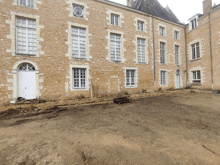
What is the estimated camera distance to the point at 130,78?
33.4ft

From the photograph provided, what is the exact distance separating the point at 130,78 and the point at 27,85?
29.6 ft

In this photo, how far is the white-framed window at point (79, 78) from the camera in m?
8.06

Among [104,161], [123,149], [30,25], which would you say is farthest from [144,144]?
[30,25]

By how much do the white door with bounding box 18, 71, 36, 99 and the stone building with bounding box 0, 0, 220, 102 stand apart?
6 cm

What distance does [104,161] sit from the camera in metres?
1.63

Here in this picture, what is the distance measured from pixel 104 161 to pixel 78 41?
877 cm

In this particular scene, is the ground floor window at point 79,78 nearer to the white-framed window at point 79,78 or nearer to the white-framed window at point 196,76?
the white-framed window at point 79,78

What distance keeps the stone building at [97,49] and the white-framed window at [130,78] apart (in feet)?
0.36

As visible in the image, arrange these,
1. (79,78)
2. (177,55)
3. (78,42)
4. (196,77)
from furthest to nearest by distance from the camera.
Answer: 1. (177,55)
2. (196,77)
3. (78,42)
4. (79,78)

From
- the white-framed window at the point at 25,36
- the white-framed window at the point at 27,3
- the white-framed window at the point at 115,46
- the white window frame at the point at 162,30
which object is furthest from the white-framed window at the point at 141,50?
the white-framed window at the point at 27,3

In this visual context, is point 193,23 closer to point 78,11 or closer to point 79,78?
point 78,11

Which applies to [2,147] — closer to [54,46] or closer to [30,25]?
[54,46]

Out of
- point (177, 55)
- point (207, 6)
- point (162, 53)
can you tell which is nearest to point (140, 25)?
point (162, 53)

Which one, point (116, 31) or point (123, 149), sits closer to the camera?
point (123, 149)
